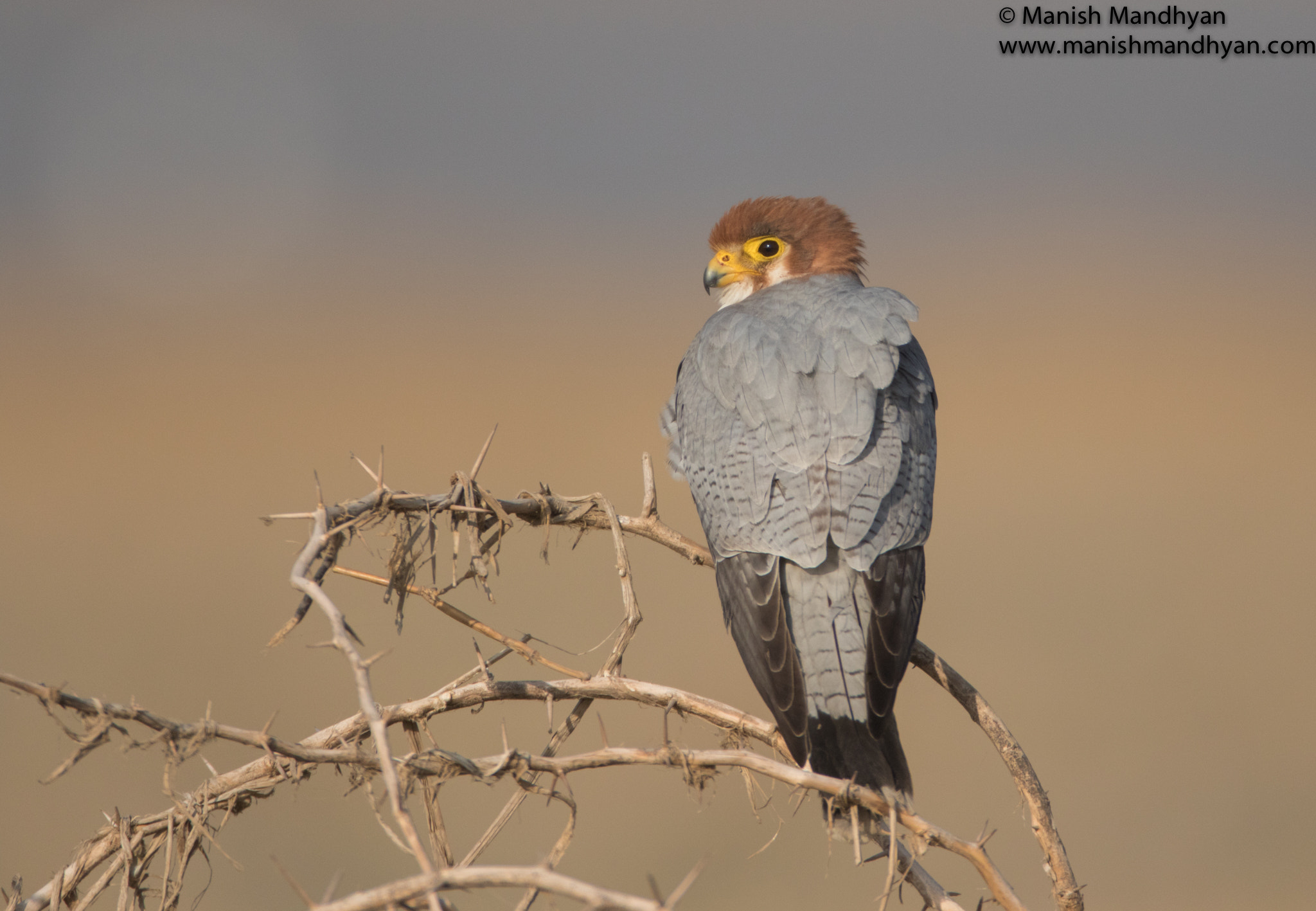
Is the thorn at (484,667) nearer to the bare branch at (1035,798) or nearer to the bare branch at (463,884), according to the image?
the bare branch at (463,884)

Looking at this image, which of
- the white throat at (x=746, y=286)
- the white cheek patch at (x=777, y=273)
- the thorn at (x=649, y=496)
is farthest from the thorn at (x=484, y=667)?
the white cheek patch at (x=777, y=273)

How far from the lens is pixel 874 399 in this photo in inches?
129

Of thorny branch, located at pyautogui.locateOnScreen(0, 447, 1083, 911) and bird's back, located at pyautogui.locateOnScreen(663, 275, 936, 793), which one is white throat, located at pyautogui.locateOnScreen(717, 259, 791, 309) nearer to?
bird's back, located at pyautogui.locateOnScreen(663, 275, 936, 793)

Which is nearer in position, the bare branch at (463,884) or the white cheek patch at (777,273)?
the bare branch at (463,884)

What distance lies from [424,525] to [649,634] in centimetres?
892

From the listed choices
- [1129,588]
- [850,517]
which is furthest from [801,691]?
[1129,588]

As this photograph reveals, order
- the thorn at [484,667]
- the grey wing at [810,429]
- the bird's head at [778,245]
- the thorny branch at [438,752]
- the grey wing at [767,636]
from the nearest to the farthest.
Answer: the thorny branch at [438,752] → the thorn at [484,667] → the grey wing at [767,636] → the grey wing at [810,429] → the bird's head at [778,245]

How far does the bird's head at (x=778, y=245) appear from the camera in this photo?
4414 millimetres

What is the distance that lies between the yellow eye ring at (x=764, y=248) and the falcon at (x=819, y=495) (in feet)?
1.74

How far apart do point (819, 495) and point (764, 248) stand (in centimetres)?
179

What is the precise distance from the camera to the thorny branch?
1.56m

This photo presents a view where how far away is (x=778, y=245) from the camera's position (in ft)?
14.8

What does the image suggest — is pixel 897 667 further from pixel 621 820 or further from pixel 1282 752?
pixel 1282 752

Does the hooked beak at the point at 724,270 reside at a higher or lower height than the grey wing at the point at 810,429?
higher
